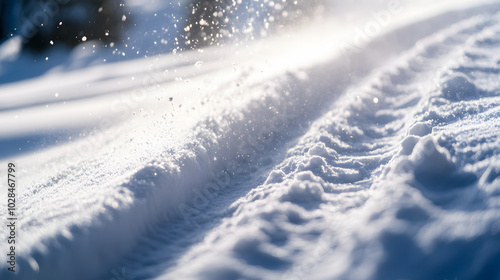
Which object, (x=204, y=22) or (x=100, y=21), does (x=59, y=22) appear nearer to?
(x=100, y=21)

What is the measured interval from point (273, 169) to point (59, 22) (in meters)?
5.02

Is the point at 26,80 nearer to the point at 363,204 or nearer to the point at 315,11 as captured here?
the point at 315,11

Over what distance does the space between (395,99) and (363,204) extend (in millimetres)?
2032

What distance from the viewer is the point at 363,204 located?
2.43 m

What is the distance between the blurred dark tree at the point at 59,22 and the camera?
671 centimetres

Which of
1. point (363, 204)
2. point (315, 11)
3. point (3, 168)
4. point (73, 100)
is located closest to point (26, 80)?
point (73, 100)

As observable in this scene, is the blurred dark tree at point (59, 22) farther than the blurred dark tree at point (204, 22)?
No

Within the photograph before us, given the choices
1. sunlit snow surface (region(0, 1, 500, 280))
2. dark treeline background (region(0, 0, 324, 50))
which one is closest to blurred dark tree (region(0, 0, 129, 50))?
dark treeline background (region(0, 0, 324, 50))

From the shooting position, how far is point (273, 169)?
312cm

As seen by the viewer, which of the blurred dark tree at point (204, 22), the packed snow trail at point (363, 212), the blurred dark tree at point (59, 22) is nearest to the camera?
the packed snow trail at point (363, 212)

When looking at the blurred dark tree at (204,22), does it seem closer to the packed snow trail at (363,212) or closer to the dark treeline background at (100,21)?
the dark treeline background at (100,21)

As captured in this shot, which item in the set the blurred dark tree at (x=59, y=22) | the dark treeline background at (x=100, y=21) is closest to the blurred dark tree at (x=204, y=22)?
the dark treeline background at (x=100, y=21)

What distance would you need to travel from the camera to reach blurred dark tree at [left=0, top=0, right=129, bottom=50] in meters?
6.71

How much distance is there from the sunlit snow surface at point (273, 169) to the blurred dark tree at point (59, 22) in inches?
56.8
